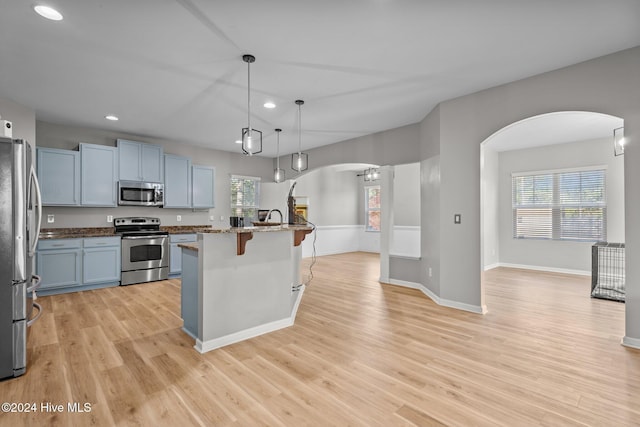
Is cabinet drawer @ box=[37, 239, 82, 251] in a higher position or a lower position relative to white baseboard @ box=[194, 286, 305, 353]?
higher

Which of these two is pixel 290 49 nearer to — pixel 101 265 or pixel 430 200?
pixel 430 200

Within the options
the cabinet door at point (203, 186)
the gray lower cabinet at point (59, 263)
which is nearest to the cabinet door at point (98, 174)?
the gray lower cabinet at point (59, 263)

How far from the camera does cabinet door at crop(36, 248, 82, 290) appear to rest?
173 inches

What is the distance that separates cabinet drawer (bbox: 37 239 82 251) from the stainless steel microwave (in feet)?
3.08

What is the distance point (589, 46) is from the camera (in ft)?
8.79

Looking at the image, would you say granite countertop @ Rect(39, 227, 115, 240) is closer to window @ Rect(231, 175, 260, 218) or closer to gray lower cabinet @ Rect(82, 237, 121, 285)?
gray lower cabinet @ Rect(82, 237, 121, 285)

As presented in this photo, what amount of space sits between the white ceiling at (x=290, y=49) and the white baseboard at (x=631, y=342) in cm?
267

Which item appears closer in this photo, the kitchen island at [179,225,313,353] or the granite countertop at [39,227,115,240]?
the kitchen island at [179,225,313,353]

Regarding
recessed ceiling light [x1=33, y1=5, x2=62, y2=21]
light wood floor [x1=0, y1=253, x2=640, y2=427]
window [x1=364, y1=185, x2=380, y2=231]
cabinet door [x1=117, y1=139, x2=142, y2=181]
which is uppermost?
recessed ceiling light [x1=33, y1=5, x2=62, y2=21]

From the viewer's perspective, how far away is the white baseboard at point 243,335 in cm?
270

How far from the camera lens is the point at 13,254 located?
2.24m

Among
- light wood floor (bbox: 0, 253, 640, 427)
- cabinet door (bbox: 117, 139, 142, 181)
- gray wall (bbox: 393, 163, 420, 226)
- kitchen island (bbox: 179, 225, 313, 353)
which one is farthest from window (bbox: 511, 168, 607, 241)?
cabinet door (bbox: 117, 139, 142, 181)

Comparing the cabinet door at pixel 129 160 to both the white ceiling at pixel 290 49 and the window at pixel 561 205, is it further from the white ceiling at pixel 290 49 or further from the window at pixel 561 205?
the window at pixel 561 205

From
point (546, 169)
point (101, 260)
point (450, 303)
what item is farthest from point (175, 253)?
point (546, 169)
